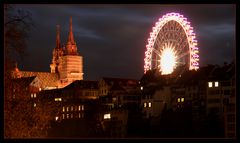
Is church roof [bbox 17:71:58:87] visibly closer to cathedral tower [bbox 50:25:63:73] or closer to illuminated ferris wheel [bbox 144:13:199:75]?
cathedral tower [bbox 50:25:63:73]

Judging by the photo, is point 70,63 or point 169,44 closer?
point 169,44

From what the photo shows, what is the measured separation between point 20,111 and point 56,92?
69.5 meters

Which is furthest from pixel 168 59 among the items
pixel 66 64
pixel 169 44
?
pixel 66 64

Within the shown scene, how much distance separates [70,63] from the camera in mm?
128125

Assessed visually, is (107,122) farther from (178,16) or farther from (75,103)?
(178,16)

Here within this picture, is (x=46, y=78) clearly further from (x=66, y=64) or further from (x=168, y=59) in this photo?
(x=168, y=59)

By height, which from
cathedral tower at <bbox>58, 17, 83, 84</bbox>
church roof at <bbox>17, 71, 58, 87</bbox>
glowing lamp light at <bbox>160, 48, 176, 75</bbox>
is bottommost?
glowing lamp light at <bbox>160, 48, 176, 75</bbox>

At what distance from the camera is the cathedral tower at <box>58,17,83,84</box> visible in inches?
5011

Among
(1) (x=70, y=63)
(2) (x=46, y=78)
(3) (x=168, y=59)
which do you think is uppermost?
(1) (x=70, y=63)

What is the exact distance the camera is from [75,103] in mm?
68688

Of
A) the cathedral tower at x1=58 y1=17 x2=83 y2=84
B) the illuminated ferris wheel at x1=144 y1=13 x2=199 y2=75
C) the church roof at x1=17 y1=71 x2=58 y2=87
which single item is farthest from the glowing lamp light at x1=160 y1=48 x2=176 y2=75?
the cathedral tower at x1=58 y1=17 x2=83 y2=84

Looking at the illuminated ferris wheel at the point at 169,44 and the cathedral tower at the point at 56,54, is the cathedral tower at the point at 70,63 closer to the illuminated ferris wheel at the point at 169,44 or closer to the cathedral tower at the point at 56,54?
the cathedral tower at the point at 56,54

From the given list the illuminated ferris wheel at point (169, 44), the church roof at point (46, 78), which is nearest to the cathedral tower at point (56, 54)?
the church roof at point (46, 78)
